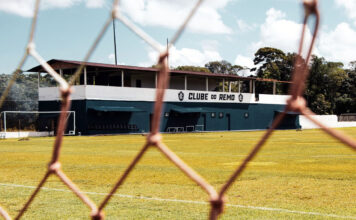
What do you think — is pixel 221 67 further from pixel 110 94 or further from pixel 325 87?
pixel 110 94

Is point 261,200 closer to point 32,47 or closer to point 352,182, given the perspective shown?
point 352,182

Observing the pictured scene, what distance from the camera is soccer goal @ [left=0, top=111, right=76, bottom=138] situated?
3170cm

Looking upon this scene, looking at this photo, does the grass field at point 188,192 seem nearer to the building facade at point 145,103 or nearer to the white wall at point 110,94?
the building facade at point 145,103

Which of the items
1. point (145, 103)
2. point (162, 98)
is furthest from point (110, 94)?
point (162, 98)

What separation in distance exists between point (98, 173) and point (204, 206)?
426 cm

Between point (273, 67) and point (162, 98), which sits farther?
point (273, 67)

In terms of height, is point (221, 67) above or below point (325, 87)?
above

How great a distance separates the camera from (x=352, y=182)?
7.68 metres

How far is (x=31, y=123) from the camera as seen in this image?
3375cm

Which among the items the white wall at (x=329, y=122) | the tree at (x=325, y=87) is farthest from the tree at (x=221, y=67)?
the white wall at (x=329, y=122)

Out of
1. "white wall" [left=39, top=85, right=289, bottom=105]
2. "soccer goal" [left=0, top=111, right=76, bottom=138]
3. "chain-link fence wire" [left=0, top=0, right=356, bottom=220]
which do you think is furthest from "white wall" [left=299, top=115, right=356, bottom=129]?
"chain-link fence wire" [left=0, top=0, right=356, bottom=220]

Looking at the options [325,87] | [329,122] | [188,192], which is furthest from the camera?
[325,87]

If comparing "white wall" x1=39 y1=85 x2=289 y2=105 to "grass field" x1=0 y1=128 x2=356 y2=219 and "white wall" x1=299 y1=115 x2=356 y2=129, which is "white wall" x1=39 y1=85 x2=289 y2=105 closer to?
"white wall" x1=299 y1=115 x2=356 y2=129

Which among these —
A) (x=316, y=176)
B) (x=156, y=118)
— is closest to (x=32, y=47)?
(x=156, y=118)
